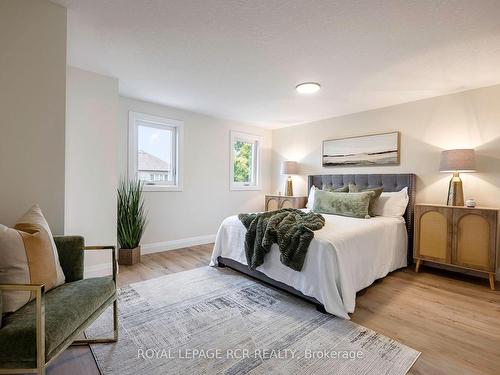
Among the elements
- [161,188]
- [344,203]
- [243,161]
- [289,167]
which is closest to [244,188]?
[243,161]

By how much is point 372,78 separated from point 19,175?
11.0 ft

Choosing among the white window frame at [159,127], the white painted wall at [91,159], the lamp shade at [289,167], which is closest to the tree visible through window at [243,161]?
the lamp shade at [289,167]

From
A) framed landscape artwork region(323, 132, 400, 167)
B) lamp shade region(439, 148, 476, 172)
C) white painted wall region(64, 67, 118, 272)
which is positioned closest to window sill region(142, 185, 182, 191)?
white painted wall region(64, 67, 118, 272)

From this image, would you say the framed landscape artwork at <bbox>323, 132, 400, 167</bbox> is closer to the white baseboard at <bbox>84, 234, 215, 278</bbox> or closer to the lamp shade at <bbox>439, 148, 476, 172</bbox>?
the lamp shade at <bbox>439, 148, 476, 172</bbox>

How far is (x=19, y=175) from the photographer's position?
1.68 m

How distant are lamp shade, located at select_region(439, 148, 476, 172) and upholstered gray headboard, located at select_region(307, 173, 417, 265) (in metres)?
0.56

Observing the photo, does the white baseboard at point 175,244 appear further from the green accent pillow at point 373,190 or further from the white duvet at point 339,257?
the green accent pillow at point 373,190

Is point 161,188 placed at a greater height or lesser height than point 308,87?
lesser

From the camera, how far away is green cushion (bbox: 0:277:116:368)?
1.08 meters

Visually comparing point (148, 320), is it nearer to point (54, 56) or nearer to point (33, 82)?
point (33, 82)

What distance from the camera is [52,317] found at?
1.22 meters

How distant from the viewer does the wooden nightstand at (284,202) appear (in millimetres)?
4605

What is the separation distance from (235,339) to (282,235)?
3.28ft

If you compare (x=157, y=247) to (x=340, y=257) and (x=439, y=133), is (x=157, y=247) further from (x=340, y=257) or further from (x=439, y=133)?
(x=439, y=133)
